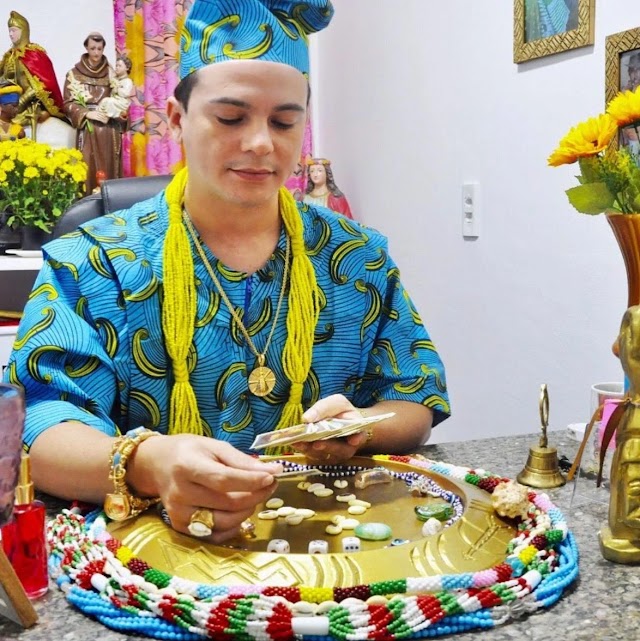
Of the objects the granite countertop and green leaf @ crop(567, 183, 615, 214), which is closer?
the granite countertop

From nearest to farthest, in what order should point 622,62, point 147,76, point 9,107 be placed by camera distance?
point 622,62 < point 9,107 < point 147,76

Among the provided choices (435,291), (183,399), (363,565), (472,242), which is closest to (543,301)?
(472,242)

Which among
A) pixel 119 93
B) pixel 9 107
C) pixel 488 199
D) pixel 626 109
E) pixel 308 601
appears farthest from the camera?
pixel 119 93

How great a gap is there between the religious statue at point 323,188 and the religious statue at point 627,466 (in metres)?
2.11

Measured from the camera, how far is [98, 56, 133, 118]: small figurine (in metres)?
2.67

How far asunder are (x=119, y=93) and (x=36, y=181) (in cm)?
55

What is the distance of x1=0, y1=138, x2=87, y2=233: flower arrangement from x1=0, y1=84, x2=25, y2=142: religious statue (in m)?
0.22

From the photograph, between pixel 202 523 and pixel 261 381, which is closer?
pixel 202 523

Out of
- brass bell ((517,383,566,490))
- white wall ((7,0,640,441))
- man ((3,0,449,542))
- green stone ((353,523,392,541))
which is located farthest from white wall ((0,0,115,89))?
green stone ((353,523,392,541))

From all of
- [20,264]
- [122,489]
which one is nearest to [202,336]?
[122,489]

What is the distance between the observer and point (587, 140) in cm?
92

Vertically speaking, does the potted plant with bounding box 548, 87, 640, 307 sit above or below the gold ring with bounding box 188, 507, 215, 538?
above

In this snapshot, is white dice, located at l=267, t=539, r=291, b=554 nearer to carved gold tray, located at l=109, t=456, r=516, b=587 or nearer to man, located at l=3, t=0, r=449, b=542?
carved gold tray, located at l=109, t=456, r=516, b=587

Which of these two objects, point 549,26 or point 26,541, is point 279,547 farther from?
point 549,26
